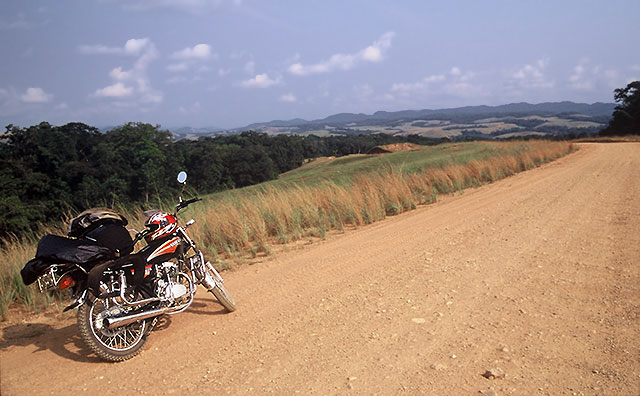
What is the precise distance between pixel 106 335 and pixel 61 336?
1.15m

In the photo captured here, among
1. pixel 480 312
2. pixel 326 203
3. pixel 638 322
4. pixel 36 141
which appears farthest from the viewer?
pixel 36 141

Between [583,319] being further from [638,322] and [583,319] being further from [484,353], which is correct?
[484,353]

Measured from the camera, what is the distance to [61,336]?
16.0 feet

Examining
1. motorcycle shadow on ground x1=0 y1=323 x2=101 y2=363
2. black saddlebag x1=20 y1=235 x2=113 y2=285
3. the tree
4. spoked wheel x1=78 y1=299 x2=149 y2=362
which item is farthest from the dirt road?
the tree

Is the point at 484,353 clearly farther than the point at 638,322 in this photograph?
No

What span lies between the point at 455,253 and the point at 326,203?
171 inches

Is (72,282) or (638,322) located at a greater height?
(72,282)

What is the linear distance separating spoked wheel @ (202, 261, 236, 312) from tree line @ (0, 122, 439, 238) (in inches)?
781

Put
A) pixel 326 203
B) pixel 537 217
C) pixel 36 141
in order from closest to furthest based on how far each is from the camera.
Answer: pixel 537 217 < pixel 326 203 < pixel 36 141

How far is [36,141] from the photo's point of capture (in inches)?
1501

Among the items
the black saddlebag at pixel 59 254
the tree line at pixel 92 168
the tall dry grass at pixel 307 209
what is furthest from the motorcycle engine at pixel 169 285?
the tree line at pixel 92 168

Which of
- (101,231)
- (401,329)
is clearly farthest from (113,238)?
(401,329)

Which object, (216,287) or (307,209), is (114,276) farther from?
(307,209)

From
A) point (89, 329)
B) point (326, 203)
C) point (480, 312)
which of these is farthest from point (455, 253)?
point (89, 329)
